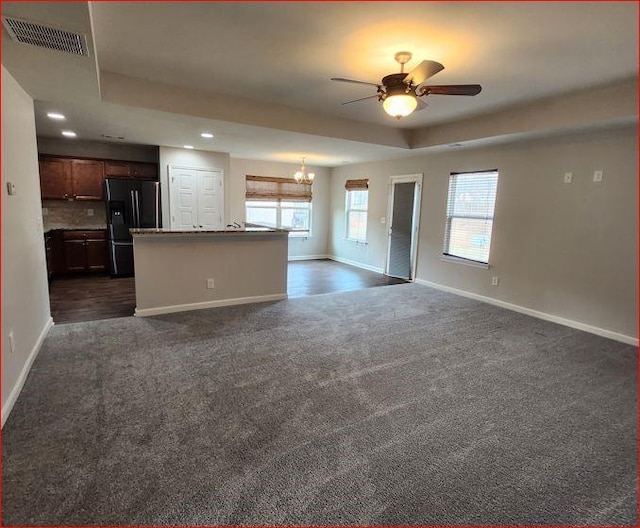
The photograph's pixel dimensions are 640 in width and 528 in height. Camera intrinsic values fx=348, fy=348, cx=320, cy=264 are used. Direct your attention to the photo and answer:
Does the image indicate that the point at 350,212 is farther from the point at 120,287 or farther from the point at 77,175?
the point at 77,175

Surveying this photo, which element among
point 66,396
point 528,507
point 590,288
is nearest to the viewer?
point 528,507

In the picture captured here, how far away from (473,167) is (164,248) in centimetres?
455

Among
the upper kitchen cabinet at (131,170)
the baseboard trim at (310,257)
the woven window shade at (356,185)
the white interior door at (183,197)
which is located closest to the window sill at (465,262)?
the woven window shade at (356,185)

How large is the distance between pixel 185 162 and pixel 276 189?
2.29m

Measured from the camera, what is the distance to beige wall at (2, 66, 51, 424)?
231 centimetres

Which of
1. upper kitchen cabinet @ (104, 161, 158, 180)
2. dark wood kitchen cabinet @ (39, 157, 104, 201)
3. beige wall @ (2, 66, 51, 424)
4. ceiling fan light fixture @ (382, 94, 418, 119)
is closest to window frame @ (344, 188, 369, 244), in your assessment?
upper kitchen cabinet @ (104, 161, 158, 180)

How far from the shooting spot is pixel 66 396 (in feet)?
7.79

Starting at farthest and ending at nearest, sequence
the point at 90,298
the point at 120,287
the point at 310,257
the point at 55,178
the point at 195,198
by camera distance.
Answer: the point at 310,257, the point at 195,198, the point at 55,178, the point at 120,287, the point at 90,298

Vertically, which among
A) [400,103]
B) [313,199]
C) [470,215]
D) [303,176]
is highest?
[400,103]

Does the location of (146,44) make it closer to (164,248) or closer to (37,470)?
(164,248)

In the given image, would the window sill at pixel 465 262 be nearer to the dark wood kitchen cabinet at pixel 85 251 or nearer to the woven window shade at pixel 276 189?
the woven window shade at pixel 276 189

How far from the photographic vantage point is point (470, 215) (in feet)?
17.8

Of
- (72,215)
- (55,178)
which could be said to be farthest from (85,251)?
(55,178)

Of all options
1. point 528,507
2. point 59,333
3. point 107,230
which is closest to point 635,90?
point 528,507
